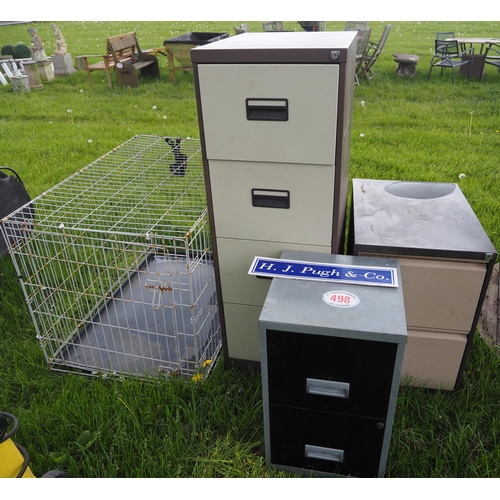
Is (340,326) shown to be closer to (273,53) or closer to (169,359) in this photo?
(273,53)

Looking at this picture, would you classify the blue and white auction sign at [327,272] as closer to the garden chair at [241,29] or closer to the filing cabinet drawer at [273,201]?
the filing cabinet drawer at [273,201]

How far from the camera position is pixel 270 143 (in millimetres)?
2062

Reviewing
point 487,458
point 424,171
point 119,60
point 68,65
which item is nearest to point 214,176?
point 487,458

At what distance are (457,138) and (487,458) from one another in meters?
4.39

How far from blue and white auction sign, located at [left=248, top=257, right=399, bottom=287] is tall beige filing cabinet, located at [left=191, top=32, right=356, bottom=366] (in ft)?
0.59

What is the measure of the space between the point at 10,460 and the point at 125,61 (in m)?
8.30

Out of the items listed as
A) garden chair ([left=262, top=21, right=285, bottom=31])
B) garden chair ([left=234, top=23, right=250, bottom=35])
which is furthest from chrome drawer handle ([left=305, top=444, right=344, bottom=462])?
garden chair ([left=262, top=21, right=285, bottom=31])

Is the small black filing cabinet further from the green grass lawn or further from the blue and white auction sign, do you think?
the green grass lawn

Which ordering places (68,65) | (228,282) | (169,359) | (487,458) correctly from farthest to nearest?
(68,65)
(169,359)
(228,282)
(487,458)

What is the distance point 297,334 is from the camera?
5.84ft

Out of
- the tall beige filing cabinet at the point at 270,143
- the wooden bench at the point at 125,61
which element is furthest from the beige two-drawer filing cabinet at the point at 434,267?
the wooden bench at the point at 125,61

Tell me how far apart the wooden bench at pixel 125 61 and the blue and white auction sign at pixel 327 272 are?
756 centimetres

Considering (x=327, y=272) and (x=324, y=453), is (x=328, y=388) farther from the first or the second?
(x=327, y=272)

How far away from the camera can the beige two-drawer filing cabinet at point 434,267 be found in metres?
2.20
